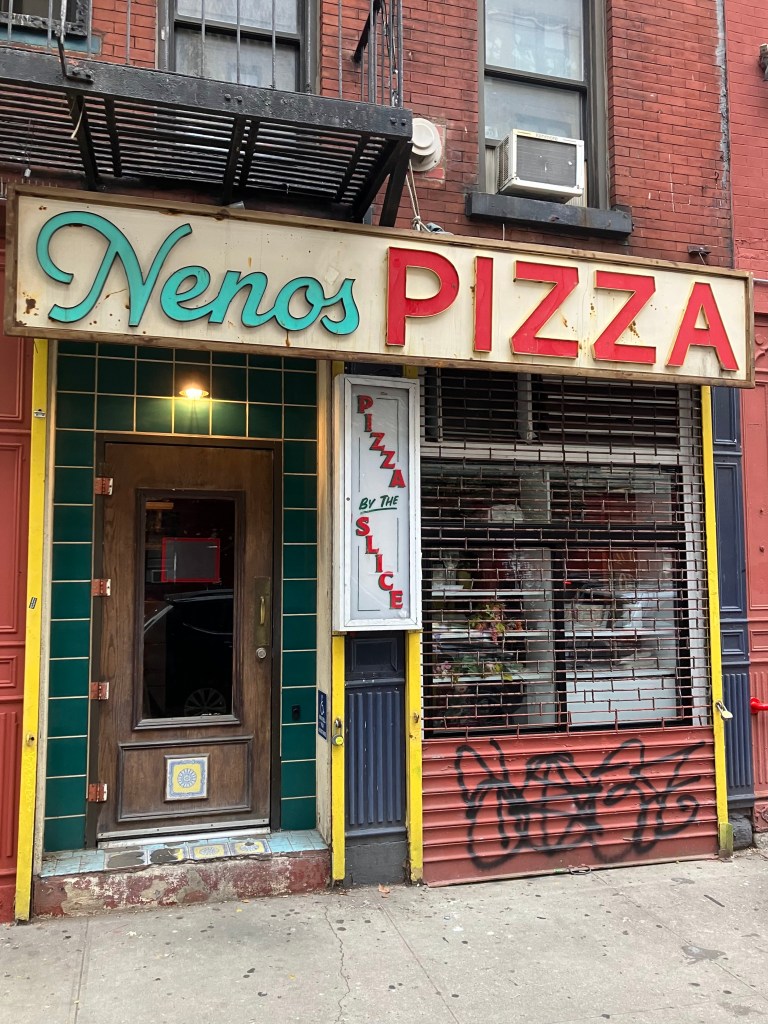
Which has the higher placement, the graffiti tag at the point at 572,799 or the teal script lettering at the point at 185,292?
the teal script lettering at the point at 185,292

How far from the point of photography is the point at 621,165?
5.91 metres


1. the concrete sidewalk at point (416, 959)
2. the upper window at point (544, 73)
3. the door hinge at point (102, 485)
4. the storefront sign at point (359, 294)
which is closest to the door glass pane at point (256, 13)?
the upper window at point (544, 73)

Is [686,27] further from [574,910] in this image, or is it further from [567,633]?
[574,910]

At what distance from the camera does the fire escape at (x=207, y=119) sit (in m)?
3.79

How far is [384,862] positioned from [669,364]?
3620 millimetres

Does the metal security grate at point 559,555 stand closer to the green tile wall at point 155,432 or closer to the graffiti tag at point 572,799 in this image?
the graffiti tag at point 572,799

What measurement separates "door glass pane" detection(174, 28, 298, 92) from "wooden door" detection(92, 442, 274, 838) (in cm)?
248

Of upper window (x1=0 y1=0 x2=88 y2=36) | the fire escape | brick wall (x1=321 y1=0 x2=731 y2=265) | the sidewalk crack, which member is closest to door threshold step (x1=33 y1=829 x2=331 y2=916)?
the sidewalk crack

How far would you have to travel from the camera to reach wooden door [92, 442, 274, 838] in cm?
503

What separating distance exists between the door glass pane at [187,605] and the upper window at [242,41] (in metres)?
2.84

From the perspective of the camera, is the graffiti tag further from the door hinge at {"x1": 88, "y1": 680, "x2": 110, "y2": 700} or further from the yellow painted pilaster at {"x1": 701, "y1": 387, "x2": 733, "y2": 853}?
Result: the door hinge at {"x1": 88, "y1": 680, "x2": 110, "y2": 700}

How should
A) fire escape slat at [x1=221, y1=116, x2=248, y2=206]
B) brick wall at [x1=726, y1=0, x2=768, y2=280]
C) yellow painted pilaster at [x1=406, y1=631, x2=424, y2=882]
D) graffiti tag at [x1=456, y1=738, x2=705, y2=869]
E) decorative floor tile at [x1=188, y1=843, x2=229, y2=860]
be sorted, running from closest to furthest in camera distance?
1. fire escape slat at [x1=221, y1=116, x2=248, y2=206]
2. decorative floor tile at [x1=188, y1=843, x2=229, y2=860]
3. yellow painted pilaster at [x1=406, y1=631, x2=424, y2=882]
4. graffiti tag at [x1=456, y1=738, x2=705, y2=869]
5. brick wall at [x1=726, y1=0, x2=768, y2=280]

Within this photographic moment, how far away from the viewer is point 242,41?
5457 mm

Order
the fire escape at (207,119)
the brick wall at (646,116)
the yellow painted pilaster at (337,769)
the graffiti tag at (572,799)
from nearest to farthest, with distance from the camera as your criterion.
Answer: the fire escape at (207,119) < the yellow painted pilaster at (337,769) < the graffiti tag at (572,799) < the brick wall at (646,116)
